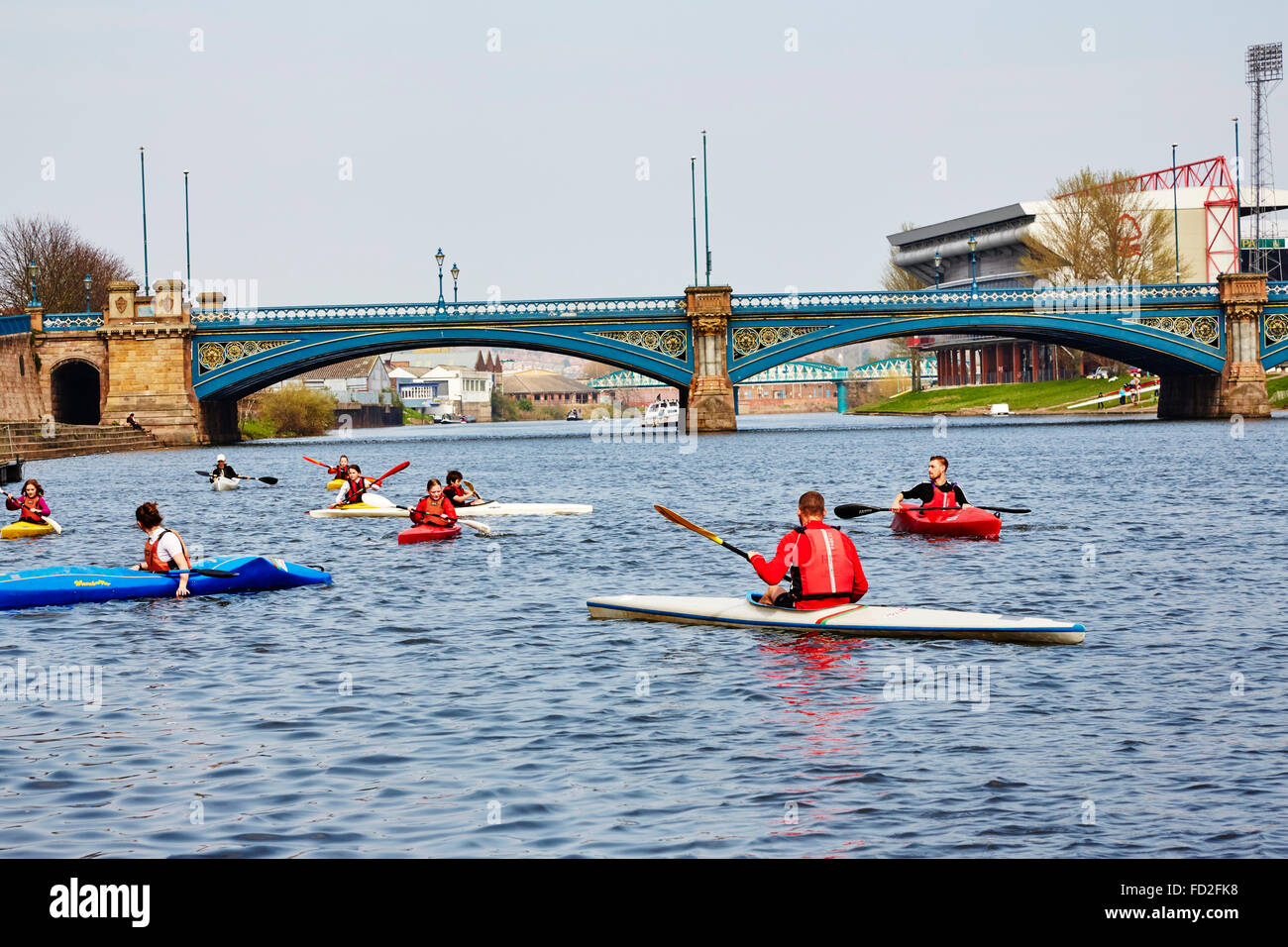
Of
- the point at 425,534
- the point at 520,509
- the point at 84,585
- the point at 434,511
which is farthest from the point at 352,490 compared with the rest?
the point at 84,585

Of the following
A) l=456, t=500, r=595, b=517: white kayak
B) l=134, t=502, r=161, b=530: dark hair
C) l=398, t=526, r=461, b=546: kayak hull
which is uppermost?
l=134, t=502, r=161, b=530: dark hair

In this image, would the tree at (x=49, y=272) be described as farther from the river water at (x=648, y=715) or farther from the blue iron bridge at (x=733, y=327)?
the river water at (x=648, y=715)

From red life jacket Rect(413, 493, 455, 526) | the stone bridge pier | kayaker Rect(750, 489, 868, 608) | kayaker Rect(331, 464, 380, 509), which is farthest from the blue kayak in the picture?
the stone bridge pier

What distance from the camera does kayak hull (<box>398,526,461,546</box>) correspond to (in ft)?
94.8

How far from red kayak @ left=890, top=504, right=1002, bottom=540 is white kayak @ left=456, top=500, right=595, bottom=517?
32.4ft

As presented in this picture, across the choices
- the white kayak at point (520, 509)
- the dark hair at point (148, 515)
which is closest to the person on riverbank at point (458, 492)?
the white kayak at point (520, 509)

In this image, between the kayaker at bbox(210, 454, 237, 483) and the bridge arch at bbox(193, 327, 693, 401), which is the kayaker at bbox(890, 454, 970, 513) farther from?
the bridge arch at bbox(193, 327, 693, 401)

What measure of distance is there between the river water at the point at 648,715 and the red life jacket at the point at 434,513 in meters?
1.04

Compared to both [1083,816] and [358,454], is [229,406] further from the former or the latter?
[1083,816]

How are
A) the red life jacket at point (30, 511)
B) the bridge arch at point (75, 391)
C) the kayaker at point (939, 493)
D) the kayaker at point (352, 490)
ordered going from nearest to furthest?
the kayaker at point (939, 493)
the red life jacket at point (30, 511)
the kayaker at point (352, 490)
the bridge arch at point (75, 391)

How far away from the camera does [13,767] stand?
37.7 feet

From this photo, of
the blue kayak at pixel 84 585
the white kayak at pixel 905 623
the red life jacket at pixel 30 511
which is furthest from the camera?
the red life jacket at pixel 30 511

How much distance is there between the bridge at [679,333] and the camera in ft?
258

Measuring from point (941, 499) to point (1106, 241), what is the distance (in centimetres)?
8866
